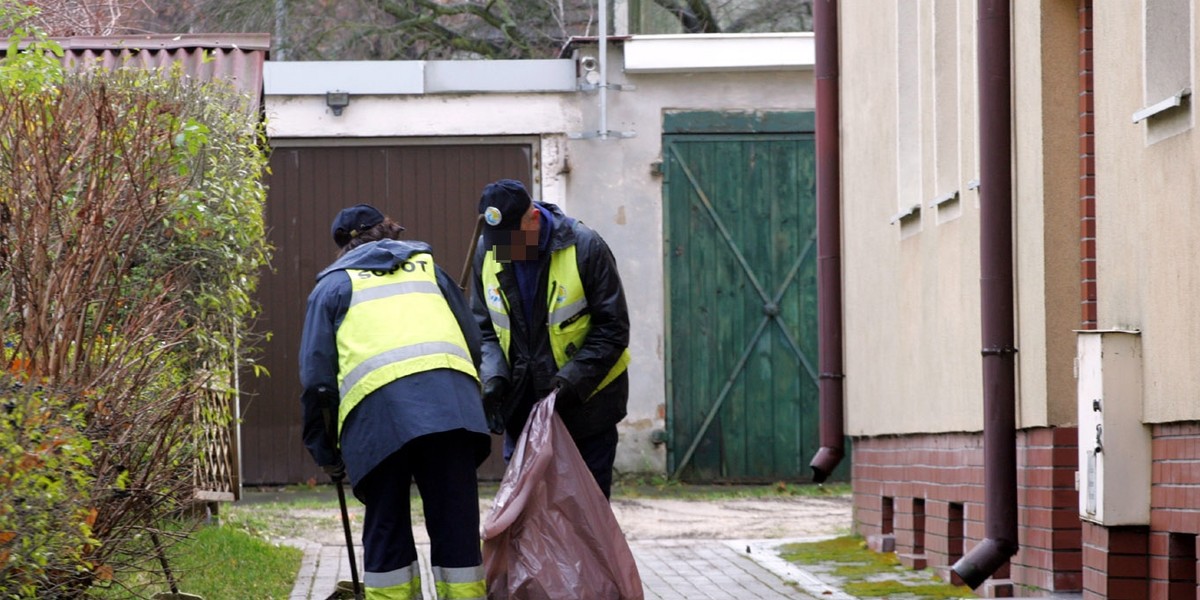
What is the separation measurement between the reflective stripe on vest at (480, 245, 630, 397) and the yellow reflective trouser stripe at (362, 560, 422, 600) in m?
1.13

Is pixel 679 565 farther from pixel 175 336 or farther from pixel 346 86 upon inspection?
pixel 346 86

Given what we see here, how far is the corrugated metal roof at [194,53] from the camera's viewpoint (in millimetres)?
11492

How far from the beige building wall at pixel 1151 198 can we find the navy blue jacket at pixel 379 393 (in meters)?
2.32

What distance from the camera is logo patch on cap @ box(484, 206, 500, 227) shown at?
6.81m

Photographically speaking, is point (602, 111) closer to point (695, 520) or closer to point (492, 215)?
point (695, 520)

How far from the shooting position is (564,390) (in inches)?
270

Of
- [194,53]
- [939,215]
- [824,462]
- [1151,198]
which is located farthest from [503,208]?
[194,53]

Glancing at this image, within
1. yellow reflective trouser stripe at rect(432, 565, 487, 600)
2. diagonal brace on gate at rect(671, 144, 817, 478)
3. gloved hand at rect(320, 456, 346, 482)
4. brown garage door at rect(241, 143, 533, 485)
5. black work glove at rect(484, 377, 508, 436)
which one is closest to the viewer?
yellow reflective trouser stripe at rect(432, 565, 487, 600)

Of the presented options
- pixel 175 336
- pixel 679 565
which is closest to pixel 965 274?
pixel 679 565

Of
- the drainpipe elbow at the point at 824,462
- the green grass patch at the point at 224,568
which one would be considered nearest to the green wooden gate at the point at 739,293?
the drainpipe elbow at the point at 824,462

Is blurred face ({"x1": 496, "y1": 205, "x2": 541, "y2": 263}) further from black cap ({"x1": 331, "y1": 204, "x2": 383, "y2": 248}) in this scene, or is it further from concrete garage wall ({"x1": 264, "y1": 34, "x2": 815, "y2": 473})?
concrete garage wall ({"x1": 264, "y1": 34, "x2": 815, "y2": 473})

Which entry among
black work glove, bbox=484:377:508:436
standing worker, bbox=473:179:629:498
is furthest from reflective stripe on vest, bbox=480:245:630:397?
black work glove, bbox=484:377:508:436

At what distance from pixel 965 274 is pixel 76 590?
4.28 meters

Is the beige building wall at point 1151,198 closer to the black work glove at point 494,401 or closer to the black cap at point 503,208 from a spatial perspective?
the black cap at point 503,208
